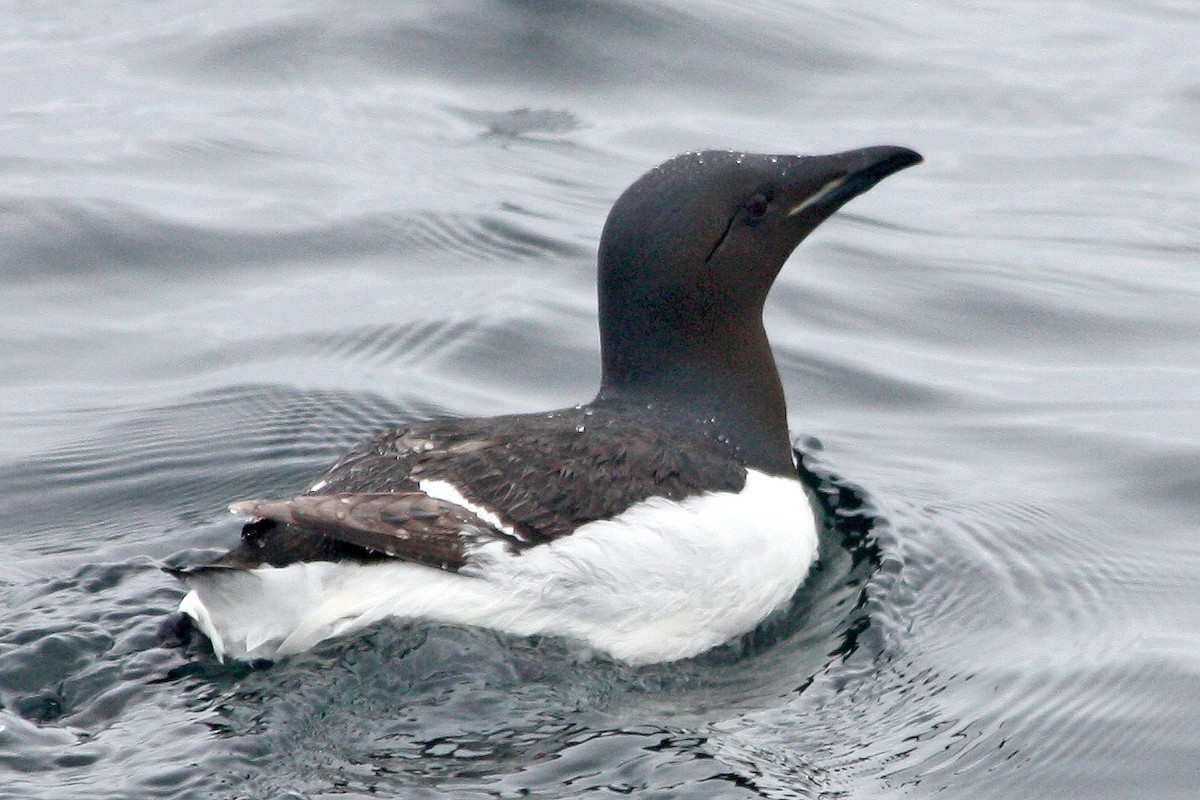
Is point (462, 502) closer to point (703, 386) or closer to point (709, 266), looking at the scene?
point (703, 386)

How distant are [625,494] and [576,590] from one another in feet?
1.08

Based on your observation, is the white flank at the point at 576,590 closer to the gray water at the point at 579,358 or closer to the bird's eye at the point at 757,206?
the gray water at the point at 579,358

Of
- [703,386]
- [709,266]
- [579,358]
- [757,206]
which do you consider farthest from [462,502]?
[579,358]

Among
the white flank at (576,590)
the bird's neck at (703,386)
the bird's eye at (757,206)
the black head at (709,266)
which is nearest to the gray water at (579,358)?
the white flank at (576,590)

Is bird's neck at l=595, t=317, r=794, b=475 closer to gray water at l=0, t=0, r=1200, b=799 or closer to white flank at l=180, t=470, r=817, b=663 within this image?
white flank at l=180, t=470, r=817, b=663

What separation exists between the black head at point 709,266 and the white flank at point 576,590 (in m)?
0.55

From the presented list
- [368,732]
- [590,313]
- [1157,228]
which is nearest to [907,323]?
[590,313]

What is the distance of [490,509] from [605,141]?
6.95 metres

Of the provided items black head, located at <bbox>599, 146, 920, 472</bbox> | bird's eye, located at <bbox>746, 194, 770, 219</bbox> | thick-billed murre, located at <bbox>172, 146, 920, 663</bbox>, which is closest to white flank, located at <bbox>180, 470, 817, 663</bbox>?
thick-billed murre, located at <bbox>172, 146, 920, 663</bbox>

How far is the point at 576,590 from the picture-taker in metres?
5.32

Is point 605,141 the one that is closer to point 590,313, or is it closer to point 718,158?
point 590,313

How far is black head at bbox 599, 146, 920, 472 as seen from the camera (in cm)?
590

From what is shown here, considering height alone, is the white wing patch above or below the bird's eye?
below

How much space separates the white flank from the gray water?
0.30 feet
